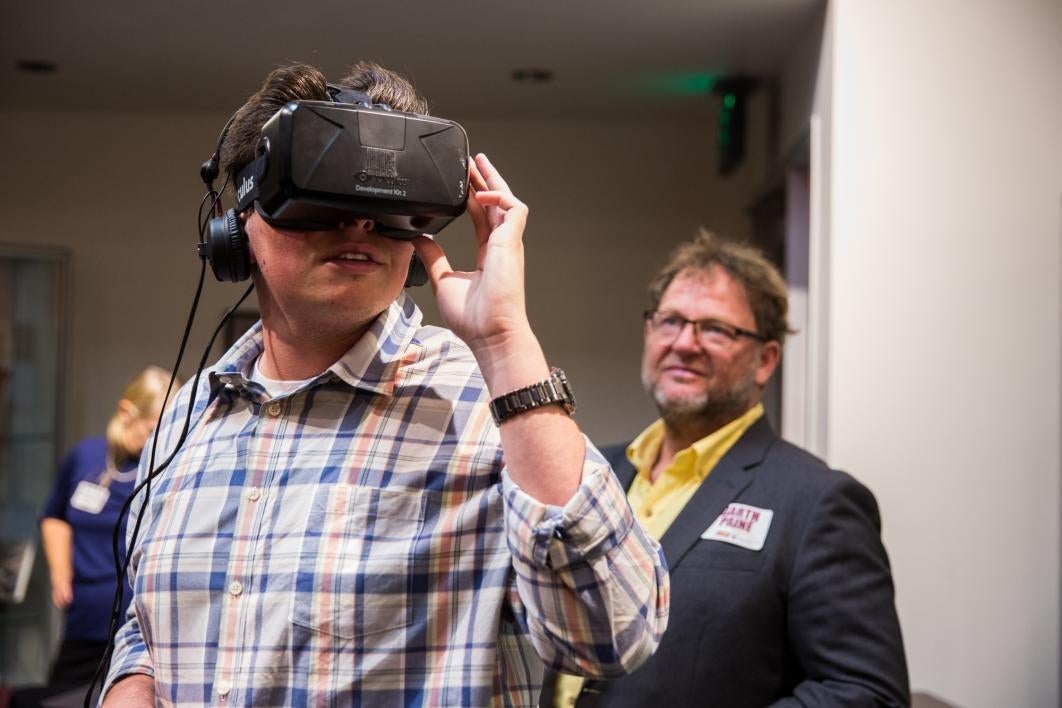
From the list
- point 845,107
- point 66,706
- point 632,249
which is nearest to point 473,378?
point 66,706

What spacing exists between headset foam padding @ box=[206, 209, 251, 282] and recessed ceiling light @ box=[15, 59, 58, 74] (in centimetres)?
333

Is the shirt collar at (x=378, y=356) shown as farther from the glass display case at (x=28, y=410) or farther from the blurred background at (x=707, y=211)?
the glass display case at (x=28, y=410)

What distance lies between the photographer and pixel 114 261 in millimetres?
4820

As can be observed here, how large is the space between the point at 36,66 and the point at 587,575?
387 centimetres

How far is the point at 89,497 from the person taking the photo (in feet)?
10.7

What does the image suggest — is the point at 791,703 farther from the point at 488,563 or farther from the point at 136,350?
the point at 136,350

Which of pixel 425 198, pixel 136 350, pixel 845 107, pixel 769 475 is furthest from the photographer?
pixel 136 350

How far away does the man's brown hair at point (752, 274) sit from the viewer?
6.70ft

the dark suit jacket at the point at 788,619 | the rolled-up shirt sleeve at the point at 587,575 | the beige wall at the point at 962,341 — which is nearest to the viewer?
the rolled-up shirt sleeve at the point at 587,575

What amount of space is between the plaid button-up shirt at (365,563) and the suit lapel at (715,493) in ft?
2.51

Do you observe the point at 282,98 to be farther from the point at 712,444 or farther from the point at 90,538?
the point at 90,538

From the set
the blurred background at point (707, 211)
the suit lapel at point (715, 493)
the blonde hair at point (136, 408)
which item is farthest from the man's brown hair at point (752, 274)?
the blonde hair at point (136, 408)

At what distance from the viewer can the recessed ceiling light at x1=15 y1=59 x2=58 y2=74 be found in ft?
12.7

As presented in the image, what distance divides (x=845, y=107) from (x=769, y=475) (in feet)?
4.84
